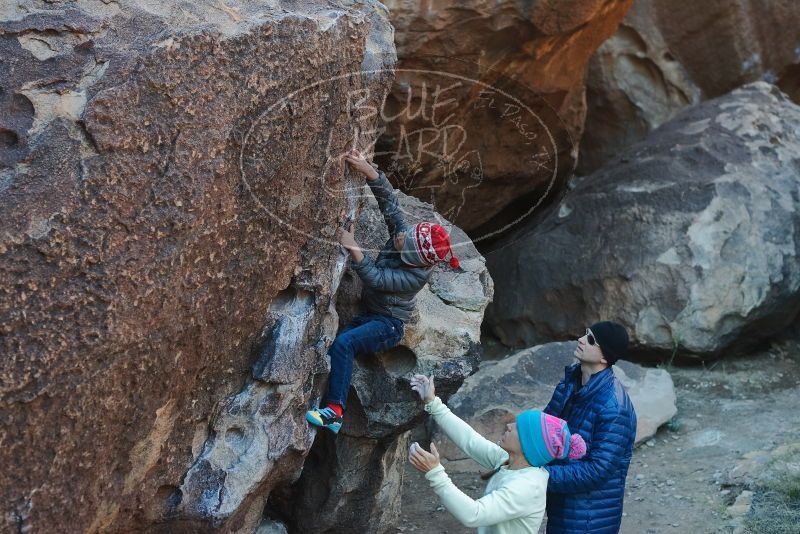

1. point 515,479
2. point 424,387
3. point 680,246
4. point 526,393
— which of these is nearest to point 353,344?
point 424,387

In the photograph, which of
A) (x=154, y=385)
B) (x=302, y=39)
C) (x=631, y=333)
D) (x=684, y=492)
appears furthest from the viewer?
(x=631, y=333)

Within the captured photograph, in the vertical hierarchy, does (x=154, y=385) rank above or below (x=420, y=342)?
above

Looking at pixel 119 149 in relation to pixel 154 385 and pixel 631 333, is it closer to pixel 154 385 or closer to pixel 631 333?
pixel 154 385

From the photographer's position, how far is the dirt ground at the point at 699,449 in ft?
14.9

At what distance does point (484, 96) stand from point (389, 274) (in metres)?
2.85

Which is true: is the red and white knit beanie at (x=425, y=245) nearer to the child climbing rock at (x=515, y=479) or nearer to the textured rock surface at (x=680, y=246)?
the child climbing rock at (x=515, y=479)

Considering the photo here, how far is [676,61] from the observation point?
852cm

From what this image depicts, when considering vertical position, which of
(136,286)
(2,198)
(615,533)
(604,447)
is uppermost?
(2,198)

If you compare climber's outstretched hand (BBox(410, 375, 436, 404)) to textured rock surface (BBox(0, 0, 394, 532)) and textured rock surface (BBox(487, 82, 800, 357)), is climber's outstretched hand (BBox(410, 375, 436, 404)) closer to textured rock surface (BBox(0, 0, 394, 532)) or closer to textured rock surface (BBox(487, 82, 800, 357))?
textured rock surface (BBox(0, 0, 394, 532))

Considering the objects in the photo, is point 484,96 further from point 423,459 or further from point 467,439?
point 423,459

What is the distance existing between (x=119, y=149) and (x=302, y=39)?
735 millimetres

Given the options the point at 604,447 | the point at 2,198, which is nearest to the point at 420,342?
the point at 604,447

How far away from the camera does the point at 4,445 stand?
2541mm

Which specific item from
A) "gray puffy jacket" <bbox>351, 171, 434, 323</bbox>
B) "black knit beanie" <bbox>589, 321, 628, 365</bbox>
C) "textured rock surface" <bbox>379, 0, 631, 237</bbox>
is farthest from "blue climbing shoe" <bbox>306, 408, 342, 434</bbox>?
→ "textured rock surface" <bbox>379, 0, 631, 237</bbox>
